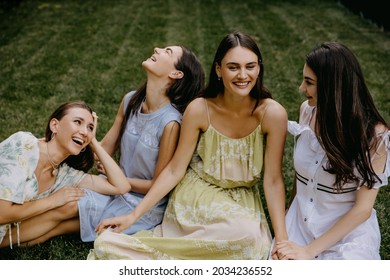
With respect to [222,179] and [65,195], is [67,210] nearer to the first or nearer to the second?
[65,195]

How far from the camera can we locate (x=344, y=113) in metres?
2.83

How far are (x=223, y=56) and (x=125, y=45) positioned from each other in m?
5.91

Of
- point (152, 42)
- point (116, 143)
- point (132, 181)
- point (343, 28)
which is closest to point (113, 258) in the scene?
point (132, 181)

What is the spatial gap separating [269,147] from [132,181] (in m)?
1.00

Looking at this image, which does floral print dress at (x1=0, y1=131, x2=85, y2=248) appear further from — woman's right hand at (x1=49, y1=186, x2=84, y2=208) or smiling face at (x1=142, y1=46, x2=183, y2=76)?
smiling face at (x1=142, y1=46, x2=183, y2=76)

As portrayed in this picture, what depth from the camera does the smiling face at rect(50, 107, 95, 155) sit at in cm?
322

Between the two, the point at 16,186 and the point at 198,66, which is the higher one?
the point at 198,66

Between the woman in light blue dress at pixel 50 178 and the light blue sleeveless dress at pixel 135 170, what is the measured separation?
0.10 metres

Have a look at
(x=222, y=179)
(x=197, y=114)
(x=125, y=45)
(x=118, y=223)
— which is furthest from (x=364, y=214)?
(x=125, y=45)

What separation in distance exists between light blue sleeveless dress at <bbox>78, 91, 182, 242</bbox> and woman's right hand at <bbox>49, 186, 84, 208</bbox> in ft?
0.15

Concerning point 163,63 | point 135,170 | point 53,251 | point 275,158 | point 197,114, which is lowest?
point 53,251

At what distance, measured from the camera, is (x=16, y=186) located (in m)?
3.04

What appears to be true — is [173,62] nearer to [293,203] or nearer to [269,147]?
[269,147]
